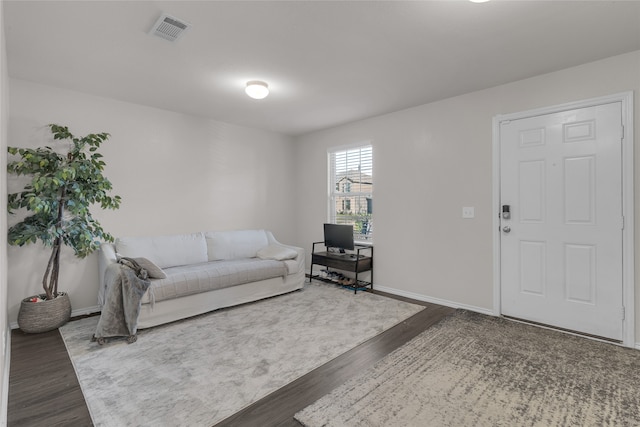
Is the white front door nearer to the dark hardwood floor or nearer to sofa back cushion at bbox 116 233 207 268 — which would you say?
the dark hardwood floor

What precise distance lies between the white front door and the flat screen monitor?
1.86m

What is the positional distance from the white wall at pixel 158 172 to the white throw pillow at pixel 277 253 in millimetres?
723

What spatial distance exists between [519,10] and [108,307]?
384cm

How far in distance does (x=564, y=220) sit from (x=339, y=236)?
258 cm

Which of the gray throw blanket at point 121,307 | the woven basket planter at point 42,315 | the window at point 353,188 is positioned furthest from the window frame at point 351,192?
the woven basket planter at point 42,315

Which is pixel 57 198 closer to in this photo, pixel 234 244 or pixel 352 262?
pixel 234 244

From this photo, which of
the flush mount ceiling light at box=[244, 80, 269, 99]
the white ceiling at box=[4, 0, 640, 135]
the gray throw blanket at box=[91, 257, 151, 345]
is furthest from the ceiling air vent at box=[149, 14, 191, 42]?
the gray throw blanket at box=[91, 257, 151, 345]

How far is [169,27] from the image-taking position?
2174mm

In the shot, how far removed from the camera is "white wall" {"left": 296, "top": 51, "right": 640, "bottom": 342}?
2.88m

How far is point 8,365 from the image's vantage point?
2275 mm

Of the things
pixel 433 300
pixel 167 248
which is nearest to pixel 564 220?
pixel 433 300

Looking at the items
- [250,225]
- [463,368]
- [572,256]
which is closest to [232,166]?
[250,225]

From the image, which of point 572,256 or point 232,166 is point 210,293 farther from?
point 572,256

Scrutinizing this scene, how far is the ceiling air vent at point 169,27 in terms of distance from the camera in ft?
6.86
